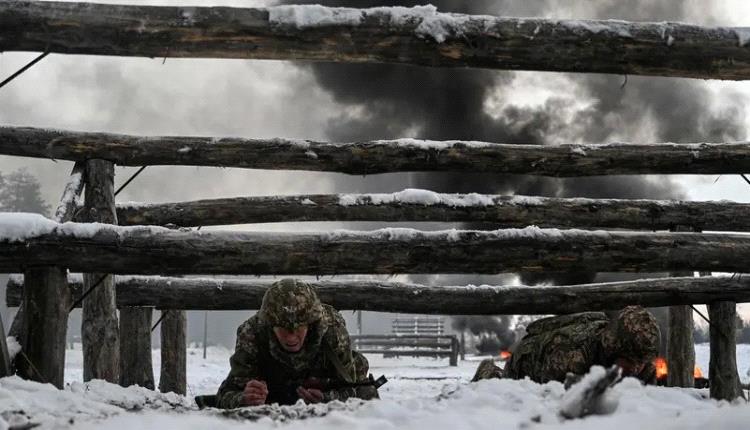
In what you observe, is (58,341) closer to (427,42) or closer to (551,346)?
(427,42)

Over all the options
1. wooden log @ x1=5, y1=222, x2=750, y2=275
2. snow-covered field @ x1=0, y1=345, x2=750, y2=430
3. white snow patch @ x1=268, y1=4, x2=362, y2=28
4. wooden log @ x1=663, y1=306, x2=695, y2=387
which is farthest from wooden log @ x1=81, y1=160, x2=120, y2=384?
wooden log @ x1=663, y1=306, x2=695, y2=387

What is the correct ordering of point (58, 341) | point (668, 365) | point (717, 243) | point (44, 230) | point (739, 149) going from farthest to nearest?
point (668, 365), point (739, 149), point (717, 243), point (58, 341), point (44, 230)

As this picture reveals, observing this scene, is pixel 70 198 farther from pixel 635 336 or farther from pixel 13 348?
pixel 635 336

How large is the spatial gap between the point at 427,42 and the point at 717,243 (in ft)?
7.86

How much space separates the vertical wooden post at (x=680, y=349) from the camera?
24.3ft

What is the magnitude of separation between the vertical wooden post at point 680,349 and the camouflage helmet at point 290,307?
195 inches

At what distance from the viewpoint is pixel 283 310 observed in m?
4.01

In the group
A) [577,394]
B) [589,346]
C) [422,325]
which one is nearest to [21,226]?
[577,394]

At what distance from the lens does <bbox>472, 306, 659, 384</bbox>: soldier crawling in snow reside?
16.0 feet

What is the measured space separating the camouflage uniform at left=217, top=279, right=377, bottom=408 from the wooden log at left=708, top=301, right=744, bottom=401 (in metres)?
3.87

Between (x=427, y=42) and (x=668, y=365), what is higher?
(x=427, y=42)

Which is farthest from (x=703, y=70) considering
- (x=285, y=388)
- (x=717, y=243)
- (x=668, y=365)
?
(x=668, y=365)

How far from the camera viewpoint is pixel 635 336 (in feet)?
15.9

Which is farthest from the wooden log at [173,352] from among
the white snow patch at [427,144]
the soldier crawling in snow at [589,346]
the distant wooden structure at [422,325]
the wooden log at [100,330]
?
the distant wooden structure at [422,325]
